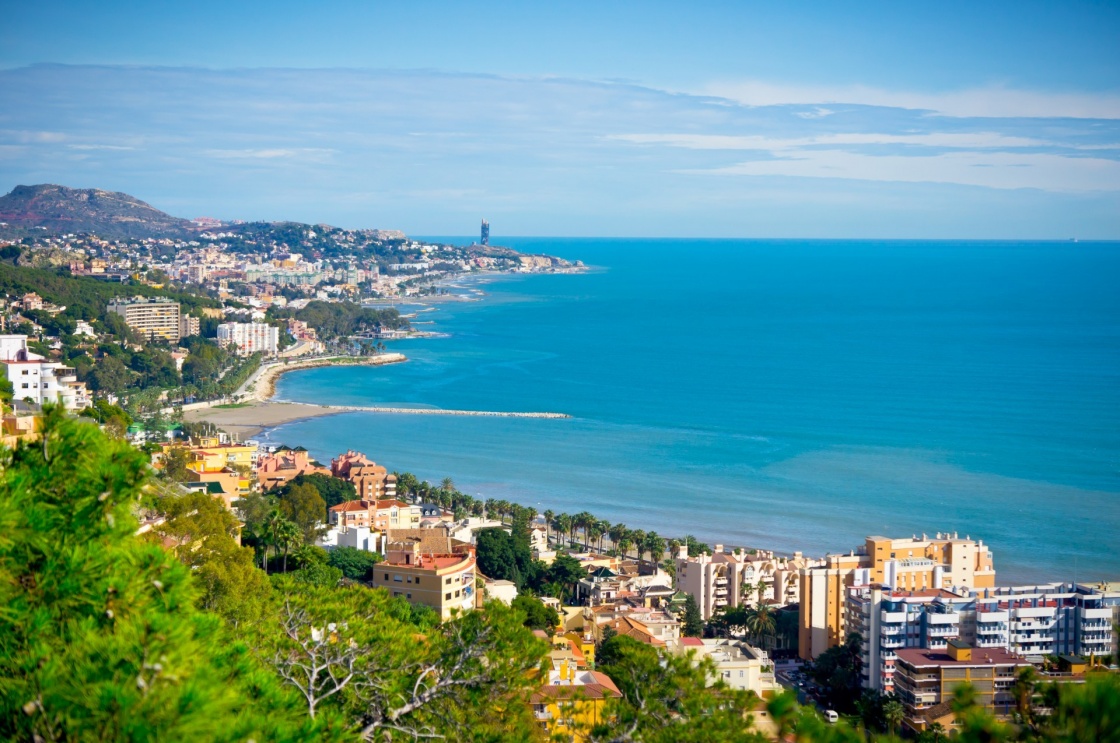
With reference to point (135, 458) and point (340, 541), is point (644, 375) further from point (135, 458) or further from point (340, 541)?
point (135, 458)

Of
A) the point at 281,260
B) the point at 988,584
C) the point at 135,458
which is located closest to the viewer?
the point at 135,458

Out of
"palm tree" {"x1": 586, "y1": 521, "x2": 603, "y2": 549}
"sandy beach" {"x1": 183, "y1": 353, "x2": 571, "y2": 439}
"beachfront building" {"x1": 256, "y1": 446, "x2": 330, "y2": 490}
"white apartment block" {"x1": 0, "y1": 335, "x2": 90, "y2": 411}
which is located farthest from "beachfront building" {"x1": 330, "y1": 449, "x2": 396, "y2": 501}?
"sandy beach" {"x1": 183, "y1": 353, "x2": 571, "y2": 439}

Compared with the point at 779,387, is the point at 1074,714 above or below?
above

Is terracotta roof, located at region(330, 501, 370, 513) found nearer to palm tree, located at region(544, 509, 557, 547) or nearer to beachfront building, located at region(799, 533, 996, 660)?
palm tree, located at region(544, 509, 557, 547)

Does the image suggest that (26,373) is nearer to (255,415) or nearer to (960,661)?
(255,415)

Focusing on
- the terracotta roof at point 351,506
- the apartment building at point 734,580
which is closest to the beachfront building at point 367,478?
the terracotta roof at point 351,506

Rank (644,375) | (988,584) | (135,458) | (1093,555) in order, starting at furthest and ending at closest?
(644,375), (1093,555), (988,584), (135,458)

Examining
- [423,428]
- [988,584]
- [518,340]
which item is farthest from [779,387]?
[988,584]
